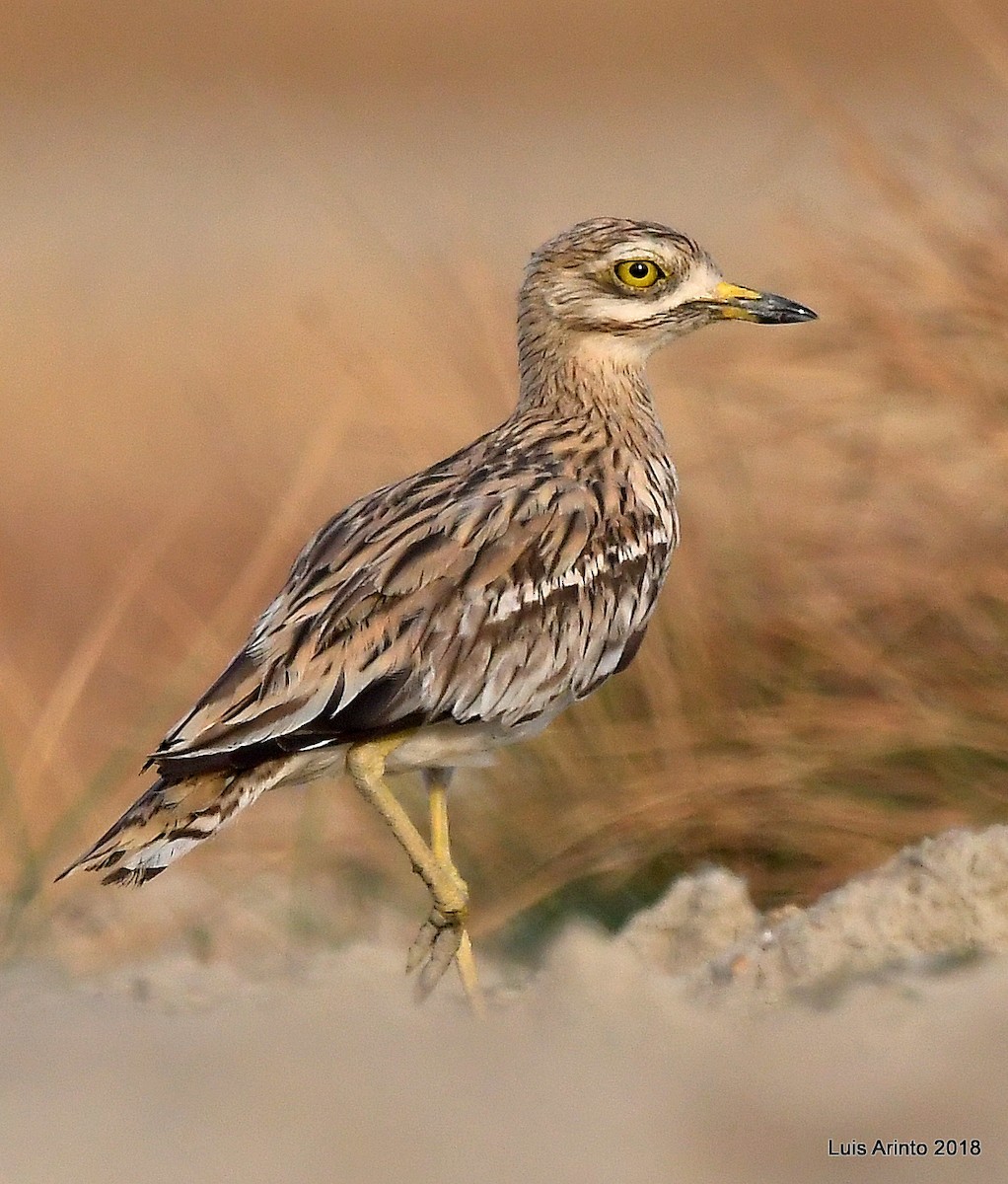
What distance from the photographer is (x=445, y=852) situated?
4.75m

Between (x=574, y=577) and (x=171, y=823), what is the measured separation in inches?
34.3

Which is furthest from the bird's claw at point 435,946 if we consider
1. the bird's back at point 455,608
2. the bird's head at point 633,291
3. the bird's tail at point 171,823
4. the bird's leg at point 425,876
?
the bird's head at point 633,291

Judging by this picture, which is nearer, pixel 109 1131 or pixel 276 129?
pixel 109 1131

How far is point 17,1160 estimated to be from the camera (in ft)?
10.2

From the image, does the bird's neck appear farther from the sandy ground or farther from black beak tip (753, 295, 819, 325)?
the sandy ground

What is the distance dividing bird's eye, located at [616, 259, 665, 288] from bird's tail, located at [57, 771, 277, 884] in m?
1.37

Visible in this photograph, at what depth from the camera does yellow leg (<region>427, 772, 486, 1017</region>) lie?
14.6 ft

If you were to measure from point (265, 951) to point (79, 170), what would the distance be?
15055 millimetres

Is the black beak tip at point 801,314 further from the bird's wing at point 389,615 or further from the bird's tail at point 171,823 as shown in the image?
the bird's tail at point 171,823

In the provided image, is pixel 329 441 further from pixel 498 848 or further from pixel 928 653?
pixel 928 653

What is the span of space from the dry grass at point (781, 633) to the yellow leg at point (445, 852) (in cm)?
34

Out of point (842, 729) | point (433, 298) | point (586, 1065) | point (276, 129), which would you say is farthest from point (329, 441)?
point (276, 129)

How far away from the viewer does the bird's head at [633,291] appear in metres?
5.06

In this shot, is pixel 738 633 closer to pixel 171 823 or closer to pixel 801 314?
pixel 801 314
